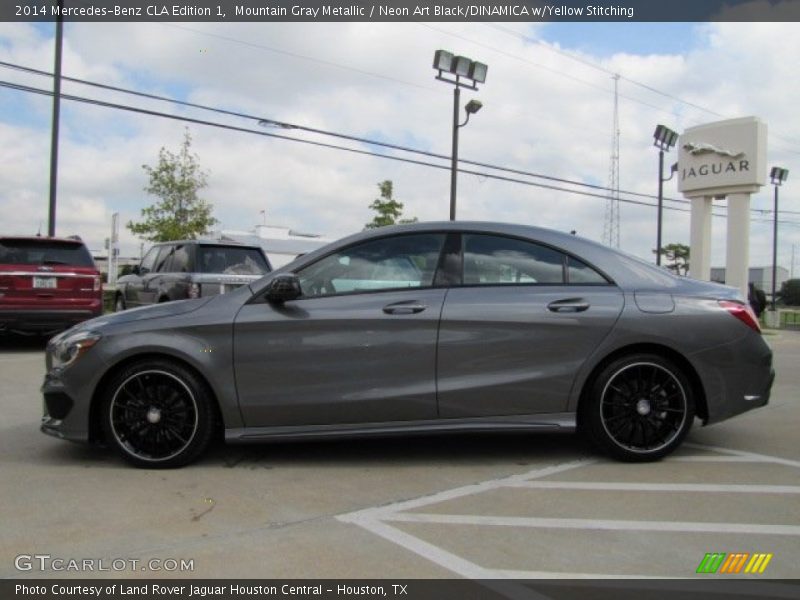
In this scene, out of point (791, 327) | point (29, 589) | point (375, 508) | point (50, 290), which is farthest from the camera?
point (791, 327)

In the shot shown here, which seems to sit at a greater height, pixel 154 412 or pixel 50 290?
→ pixel 50 290

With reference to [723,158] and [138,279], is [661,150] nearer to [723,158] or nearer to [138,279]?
[723,158]

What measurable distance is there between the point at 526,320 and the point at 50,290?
8501 mm

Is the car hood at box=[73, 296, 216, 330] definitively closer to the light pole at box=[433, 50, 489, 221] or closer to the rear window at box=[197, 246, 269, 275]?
the rear window at box=[197, 246, 269, 275]

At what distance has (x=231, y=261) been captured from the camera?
37.2 feet

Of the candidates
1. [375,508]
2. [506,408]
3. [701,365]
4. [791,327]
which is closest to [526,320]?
[506,408]

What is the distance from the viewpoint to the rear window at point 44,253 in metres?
10.4

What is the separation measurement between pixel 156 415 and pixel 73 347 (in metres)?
0.71

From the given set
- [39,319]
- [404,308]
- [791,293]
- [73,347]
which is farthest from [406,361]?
[791,293]

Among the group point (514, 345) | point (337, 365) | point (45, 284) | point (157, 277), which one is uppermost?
point (157, 277)

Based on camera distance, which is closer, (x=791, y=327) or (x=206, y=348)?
(x=206, y=348)

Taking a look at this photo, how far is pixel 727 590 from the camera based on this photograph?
2926 mm

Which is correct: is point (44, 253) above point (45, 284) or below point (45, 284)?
above

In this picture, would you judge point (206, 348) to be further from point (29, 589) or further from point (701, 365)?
point (701, 365)
